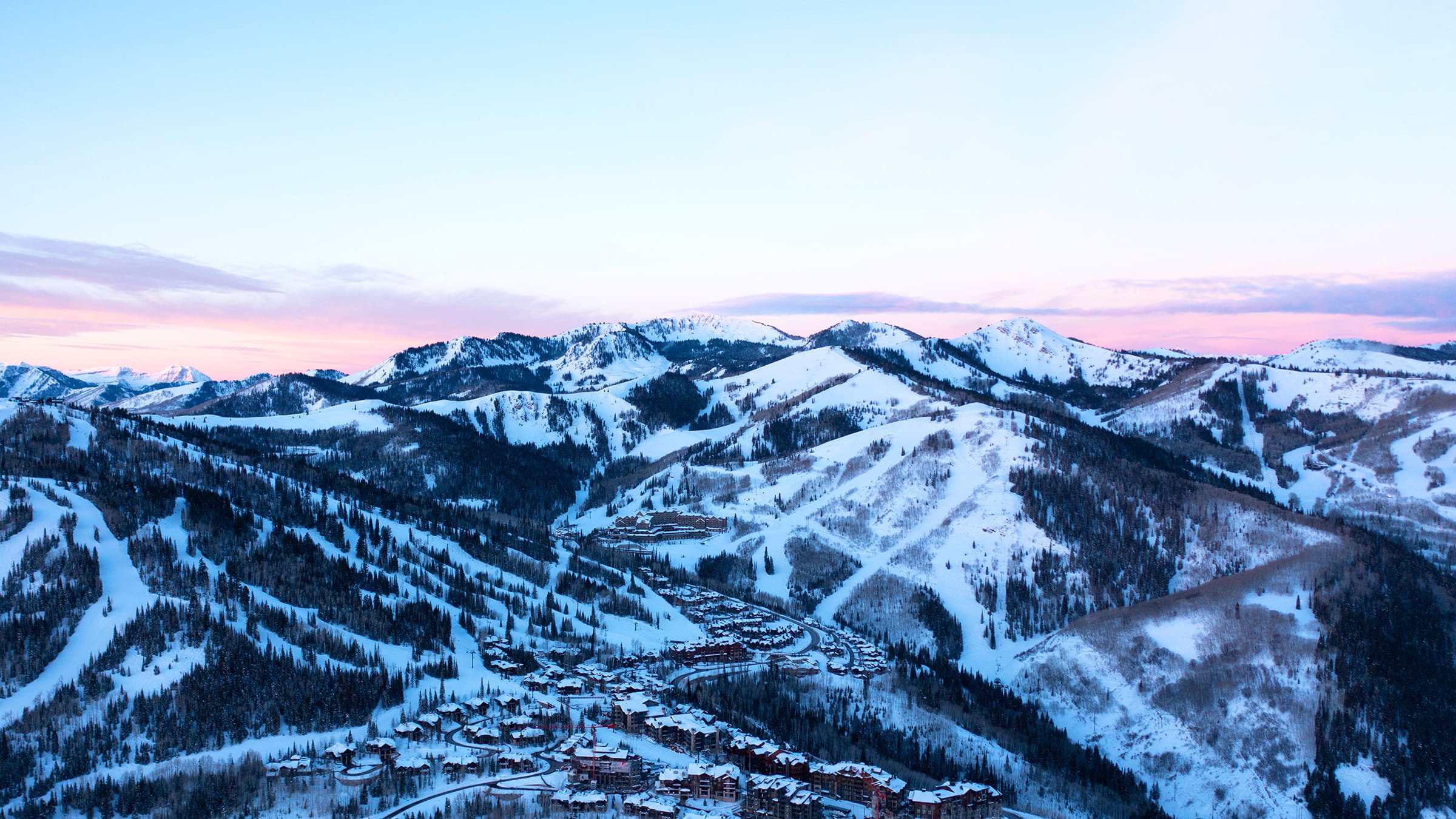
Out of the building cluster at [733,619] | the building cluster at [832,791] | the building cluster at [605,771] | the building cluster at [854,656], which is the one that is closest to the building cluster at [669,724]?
the building cluster at [832,791]

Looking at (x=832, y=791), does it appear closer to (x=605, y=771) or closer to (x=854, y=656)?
(x=605, y=771)

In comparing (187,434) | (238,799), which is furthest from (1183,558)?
(187,434)

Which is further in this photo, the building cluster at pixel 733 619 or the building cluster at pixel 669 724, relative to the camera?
the building cluster at pixel 733 619

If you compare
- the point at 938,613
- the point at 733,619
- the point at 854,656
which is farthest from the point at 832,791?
the point at 938,613

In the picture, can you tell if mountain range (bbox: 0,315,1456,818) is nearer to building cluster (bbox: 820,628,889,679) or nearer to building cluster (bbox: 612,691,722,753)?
building cluster (bbox: 820,628,889,679)

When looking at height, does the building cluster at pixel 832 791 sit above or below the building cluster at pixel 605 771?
below

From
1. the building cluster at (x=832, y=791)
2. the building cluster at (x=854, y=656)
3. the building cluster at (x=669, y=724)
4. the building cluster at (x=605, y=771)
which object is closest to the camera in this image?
the building cluster at (x=832, y=791)

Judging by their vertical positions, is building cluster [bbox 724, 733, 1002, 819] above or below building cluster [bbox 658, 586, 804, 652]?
above

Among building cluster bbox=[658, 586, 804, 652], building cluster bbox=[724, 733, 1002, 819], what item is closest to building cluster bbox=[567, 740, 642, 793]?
building cluster bbox=[724, 733, 1002, 819]

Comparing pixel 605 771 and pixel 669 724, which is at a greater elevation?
pixel 605 771

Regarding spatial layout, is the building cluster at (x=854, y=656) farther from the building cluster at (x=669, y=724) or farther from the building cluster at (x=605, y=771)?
the building cluster at (x=605, y=771)

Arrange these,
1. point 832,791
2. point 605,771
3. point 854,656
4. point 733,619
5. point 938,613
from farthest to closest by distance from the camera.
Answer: point 938,613 → point 733,619 → point 854,656 → point 832,791 → point 605,771

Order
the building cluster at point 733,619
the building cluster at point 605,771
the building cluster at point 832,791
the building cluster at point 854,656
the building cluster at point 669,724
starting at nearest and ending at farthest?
the building cluster at point 832,791 → the building cluster at point 605,771 → the building cluster at point 669,724 → the building cluster at point 854,656 → the building cluster at point 733,619
